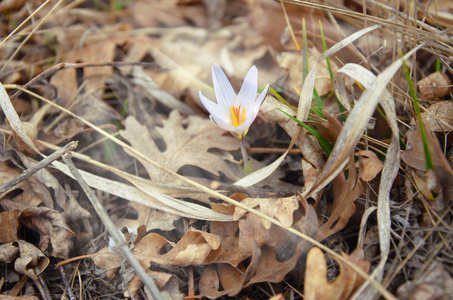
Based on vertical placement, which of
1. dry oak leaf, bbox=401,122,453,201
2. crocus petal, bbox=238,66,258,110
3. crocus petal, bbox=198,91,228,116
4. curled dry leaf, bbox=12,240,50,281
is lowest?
curled dry leaf, bbox=12,240,50,281

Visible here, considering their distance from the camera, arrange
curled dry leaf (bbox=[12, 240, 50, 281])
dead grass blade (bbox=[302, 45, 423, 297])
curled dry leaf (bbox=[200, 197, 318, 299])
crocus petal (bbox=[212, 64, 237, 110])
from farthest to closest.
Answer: crocus petal (bbox=[212, 64, 237, 110])
curled dry leaf (bbox=[12, 240, 50, 281])
curled dry leaf (bbox=[200, 197, 318, 299])
dead grass blade (bbox=[302, 45, 423, 297])

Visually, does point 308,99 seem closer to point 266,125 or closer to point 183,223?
point 266,125

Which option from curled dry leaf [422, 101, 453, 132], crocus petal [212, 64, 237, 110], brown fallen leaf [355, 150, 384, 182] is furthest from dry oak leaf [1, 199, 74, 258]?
curled dry leaf [422, 101, 453, 132]

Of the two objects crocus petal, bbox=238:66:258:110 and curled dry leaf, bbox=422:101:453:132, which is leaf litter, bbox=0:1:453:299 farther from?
crocus petal, bbox=238:66:258:110

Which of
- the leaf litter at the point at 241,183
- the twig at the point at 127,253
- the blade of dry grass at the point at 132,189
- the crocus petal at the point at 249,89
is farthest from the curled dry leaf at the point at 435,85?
the twig at the point at 127,253

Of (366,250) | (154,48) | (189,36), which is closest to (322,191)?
(366,250)
